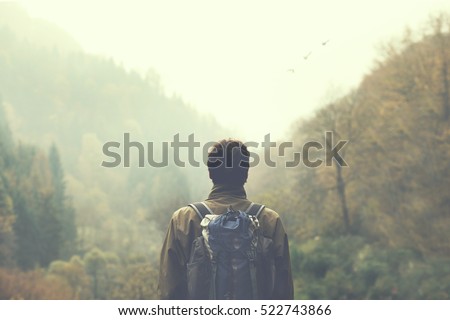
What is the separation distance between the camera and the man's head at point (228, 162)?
3.64m

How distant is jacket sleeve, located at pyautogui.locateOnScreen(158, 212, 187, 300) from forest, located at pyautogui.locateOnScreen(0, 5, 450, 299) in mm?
22464

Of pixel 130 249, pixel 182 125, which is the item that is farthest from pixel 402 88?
pixel 182 125

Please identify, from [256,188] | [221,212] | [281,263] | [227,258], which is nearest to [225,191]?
[221,212]

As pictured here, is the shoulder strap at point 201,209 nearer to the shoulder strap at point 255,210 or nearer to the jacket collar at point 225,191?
the jacket collar at point 225,191

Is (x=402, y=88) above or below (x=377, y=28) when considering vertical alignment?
below

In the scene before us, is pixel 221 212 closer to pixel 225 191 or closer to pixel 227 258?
pixel 225 191

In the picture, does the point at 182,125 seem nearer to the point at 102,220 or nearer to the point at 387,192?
the point at 102,220

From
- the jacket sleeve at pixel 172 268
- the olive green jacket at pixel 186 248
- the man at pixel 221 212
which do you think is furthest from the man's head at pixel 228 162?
the jacket sleeve at pixel 172 268

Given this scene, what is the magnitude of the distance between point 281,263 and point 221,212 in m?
0.43

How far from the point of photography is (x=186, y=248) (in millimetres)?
3637

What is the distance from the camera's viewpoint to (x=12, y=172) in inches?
1261

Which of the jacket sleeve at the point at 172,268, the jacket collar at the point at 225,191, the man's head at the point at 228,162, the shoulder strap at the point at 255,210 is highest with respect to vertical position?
the man's head at the point at 228,162

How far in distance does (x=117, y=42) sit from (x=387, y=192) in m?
23.5

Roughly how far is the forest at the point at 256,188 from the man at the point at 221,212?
22306 millimetres
